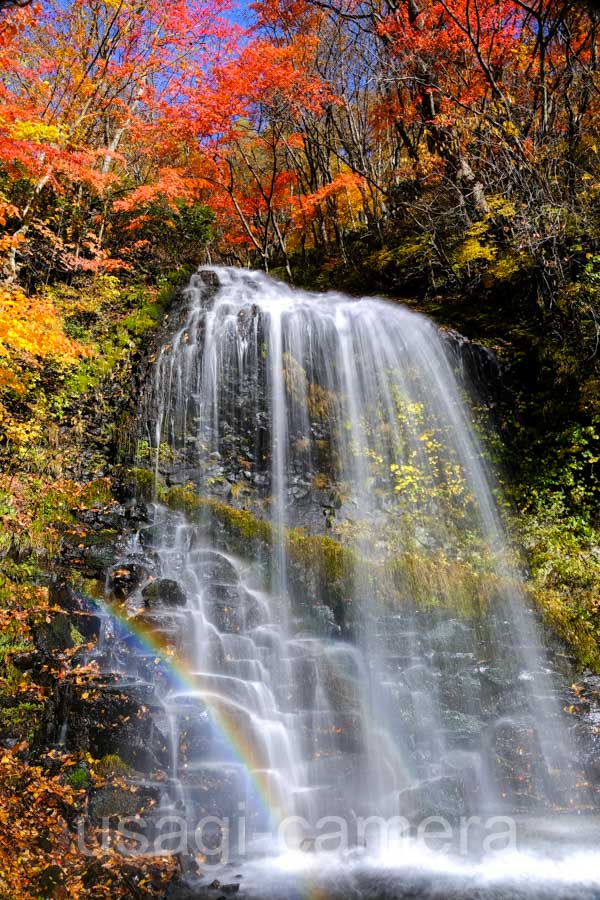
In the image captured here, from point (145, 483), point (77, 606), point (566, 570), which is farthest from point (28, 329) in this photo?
point (566, 570)

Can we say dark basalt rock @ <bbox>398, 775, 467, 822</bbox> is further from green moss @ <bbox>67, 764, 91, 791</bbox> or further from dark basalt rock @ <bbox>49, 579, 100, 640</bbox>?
dark basalt rock @ <bbox>49, 579, 100, 640</bbox>

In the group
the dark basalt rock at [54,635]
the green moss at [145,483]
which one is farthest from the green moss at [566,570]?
the dark basalt rock at [54,635]

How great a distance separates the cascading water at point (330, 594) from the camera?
616cm

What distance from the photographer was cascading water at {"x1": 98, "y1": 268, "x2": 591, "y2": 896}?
6156 millimetres

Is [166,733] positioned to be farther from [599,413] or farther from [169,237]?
[169,237]

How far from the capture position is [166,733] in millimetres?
5812

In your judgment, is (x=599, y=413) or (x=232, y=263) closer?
(x=599, y=413)

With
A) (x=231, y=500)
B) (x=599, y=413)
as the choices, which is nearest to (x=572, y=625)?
(x=599, y=413)

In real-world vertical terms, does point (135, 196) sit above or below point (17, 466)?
above

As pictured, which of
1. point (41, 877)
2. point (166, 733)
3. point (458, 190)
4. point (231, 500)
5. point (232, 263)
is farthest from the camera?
point (232, 263)

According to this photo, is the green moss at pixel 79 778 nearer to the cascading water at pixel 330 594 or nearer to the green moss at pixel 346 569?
the cascading water at pixel 330 594

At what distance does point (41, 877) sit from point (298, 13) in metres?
20.8

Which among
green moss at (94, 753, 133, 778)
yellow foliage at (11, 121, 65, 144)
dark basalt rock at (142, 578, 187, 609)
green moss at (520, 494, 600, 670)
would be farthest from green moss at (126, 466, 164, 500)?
yellow foliage at (11, 121, 65, 144)

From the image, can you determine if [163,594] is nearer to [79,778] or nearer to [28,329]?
[79,778]
